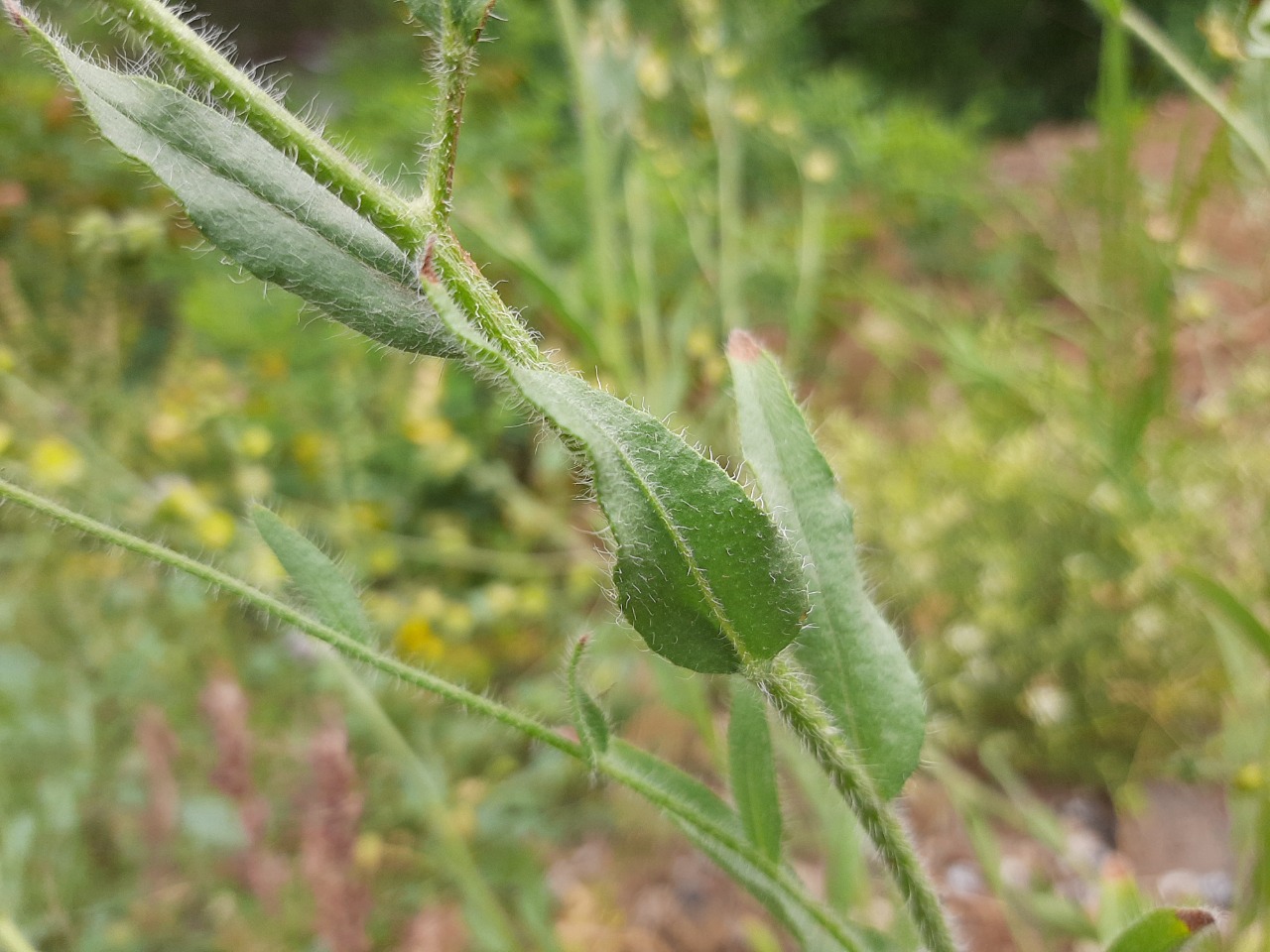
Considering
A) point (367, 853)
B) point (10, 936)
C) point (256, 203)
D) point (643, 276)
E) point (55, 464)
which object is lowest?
point (367, 853)

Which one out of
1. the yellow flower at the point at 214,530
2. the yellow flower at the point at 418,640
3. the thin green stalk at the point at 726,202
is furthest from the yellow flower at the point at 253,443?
the thin green stalk at the point at 726,202

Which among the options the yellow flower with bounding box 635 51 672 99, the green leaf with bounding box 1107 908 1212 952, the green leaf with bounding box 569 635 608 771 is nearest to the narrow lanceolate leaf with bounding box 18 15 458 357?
the green leaf with bounding box 569 635 608 771

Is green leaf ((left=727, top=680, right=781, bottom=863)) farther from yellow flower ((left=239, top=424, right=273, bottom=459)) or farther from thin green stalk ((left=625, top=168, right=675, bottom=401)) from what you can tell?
yellow flower ((left=239, top=424, right=273, bottom=459))

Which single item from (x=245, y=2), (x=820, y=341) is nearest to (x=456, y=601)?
(x=820, y=341)

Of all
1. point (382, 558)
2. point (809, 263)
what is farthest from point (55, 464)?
point (809, 263)

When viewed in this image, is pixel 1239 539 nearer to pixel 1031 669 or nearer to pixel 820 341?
pixel 1031 669

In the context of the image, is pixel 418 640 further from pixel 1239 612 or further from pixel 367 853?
pixel 1239 612

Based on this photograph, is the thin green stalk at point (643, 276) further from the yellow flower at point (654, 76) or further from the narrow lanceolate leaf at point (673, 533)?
the narrow lanceolate leaf at point (673, 533)
